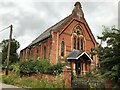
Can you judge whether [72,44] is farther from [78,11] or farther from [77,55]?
[78,11]

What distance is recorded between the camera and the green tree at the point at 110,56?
1125 centimetres

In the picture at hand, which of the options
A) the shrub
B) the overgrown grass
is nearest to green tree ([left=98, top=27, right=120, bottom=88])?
the overgrown grass

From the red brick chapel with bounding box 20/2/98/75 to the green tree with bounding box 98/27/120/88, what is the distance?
55.5ft

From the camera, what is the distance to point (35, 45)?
41.0 m

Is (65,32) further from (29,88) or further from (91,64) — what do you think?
(29,88)

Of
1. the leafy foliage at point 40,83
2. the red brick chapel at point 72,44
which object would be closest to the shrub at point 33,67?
the leafy foliage at point 40,83

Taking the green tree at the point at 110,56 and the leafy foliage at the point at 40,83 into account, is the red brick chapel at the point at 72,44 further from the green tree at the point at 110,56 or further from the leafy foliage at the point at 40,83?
the green tree at the point at 110,56

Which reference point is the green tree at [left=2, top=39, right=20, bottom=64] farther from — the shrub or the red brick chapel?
the shrub

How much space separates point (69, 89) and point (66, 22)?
17.7 meters

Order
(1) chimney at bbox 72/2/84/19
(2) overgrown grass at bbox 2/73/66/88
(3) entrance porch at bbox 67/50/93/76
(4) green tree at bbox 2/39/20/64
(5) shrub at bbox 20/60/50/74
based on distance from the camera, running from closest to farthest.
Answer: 1. (2) overgrown grass at bbox 2/73/66/88
2. (5) shrub at bbox 20/60/50/74
3. (3) entrance porch at bbox 67/50/93/76
4. (1) chimney at bbox 72/2/84/19
5. (4) green tree at bbox 2/39/20/64

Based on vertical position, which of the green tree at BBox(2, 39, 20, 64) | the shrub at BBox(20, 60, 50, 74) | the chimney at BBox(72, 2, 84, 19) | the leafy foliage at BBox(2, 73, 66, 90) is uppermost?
the chimney at BBox(72, 2, 84, 19)

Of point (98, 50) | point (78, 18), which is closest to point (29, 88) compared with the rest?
point (98, 50)

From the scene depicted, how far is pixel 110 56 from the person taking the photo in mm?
11922

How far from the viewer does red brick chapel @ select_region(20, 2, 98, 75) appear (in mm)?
32250
